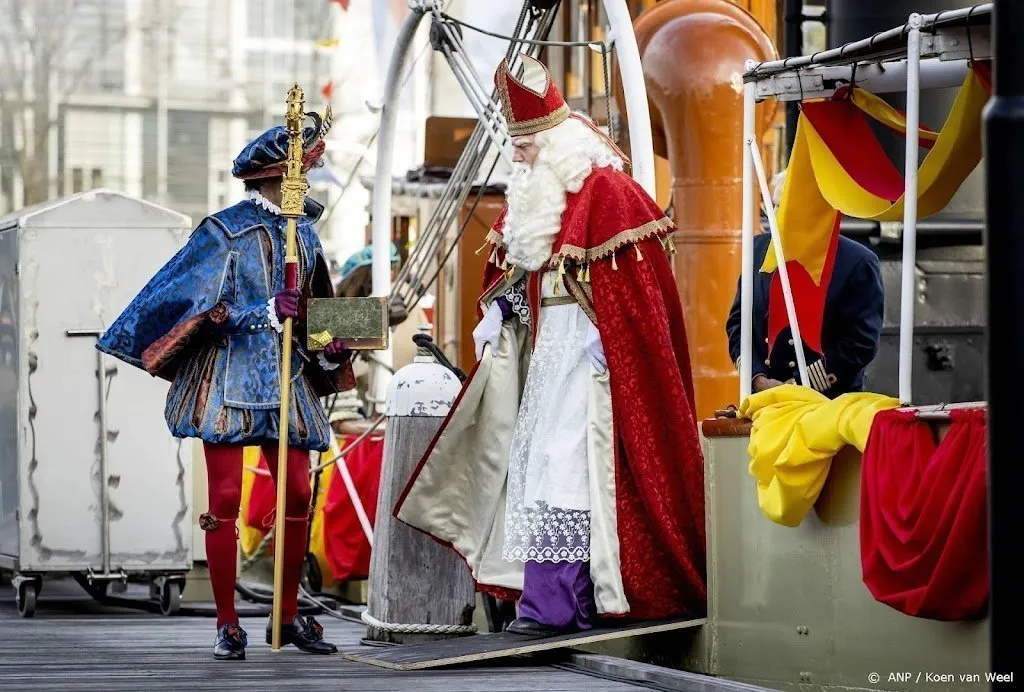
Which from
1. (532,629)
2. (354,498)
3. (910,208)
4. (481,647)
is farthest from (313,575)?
(910,208)

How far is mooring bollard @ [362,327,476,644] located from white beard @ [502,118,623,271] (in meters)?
0.75

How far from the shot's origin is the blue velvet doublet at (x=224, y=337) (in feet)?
20.8

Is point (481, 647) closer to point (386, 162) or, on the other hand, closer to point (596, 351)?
point (596, 351)

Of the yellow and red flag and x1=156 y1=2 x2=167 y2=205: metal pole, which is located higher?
x1=156 y1=2 x2=167 y2=205: metal pole

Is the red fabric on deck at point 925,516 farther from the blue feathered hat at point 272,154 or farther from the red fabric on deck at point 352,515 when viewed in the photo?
the red fabric on deck at point 352,515

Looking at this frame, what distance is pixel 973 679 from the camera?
509 cm

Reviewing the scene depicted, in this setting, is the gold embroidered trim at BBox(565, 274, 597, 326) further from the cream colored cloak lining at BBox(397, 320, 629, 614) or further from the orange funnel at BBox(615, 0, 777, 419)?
the orange funnel at BBox(615, 0, 777, 419)

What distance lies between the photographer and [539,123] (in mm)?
6375

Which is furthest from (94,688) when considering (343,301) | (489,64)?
(489,64)

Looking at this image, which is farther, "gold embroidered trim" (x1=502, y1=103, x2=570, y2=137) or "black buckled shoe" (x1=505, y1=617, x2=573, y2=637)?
"gold embroidered trim" (x1=502, y1=103, x2=570, y2=137)

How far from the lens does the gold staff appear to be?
6344mm

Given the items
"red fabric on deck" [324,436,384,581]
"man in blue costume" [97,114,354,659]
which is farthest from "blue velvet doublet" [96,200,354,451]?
"red fabric on deck" [324,436,384,581]

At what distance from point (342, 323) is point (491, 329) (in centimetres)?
54

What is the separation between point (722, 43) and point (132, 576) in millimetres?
4487
